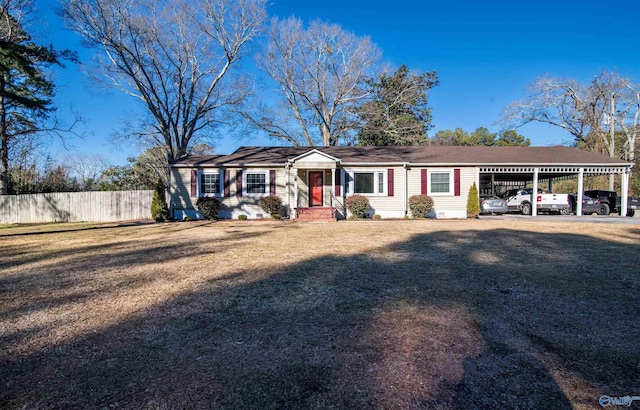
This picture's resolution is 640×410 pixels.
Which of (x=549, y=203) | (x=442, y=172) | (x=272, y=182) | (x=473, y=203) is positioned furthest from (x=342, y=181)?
(x=549, y=203)

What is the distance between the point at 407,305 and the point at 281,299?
5.01ft

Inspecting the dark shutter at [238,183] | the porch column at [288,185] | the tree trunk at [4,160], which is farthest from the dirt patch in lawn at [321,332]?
the tree trunk at [4,160]

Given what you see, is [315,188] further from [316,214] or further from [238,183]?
[238,183]

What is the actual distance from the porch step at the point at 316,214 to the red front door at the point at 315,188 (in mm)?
1512

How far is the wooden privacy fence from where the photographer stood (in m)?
18.8

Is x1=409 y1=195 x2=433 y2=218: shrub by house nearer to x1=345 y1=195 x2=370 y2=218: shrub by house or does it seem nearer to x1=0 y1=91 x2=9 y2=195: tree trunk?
x1=345 y1=195 x2=370 y2=218: shrub by house

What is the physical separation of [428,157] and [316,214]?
718cm

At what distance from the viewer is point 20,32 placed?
17484 mm

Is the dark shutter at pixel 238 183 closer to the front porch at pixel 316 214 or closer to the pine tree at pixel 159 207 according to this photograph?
the front porch at pixel 316 214

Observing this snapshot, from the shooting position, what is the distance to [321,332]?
10.1 feet

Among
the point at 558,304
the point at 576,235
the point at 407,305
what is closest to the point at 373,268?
the point at 407,305

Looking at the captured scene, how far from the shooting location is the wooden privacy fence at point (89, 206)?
61.7 feet

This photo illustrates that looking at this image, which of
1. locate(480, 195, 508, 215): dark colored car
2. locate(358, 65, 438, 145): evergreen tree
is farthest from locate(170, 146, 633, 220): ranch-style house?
locate(358, 65, 438, 145): evergreen tree

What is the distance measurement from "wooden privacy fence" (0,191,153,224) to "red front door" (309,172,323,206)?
954 cm
